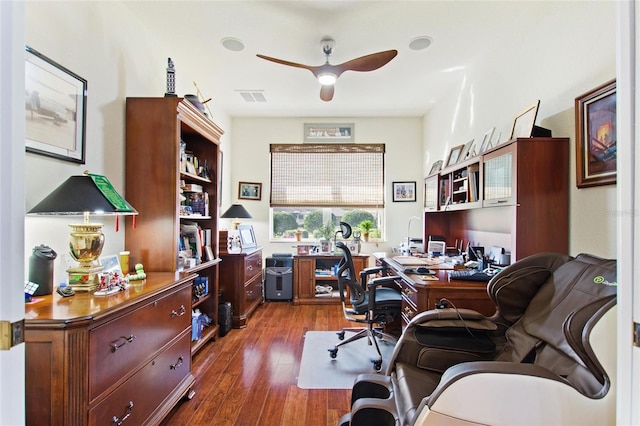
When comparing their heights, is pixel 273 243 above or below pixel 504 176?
below

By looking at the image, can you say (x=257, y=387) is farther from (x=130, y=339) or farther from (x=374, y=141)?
(x=374, y=141)

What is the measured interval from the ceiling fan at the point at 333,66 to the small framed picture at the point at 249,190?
2277 millimetres

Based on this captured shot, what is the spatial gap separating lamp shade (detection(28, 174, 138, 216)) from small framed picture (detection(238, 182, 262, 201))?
3.08m

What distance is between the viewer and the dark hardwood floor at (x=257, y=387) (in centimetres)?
186

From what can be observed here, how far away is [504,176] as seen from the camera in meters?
2.00

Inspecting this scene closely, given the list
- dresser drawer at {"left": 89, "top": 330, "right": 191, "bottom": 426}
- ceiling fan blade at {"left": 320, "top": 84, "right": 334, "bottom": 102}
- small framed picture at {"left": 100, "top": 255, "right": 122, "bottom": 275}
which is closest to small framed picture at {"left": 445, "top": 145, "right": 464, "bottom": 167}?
ceiling fan blade at {"left": 320, "top": 84, "right": 334, "bottom": 102}

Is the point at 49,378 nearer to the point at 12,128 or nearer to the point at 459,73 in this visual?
the point at 12,128

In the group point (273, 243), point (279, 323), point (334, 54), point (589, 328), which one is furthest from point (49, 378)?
point (273, 243)

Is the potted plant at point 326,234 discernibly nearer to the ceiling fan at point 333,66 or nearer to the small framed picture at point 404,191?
the small framed picture at point 404,191

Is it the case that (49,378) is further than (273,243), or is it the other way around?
(273,243)

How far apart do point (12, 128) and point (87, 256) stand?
3.60ft

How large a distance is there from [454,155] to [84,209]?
11.3 ft

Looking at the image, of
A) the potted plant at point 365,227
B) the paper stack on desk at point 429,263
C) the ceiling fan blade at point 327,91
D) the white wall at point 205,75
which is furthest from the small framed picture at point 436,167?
the ceiling fan blade at point 327,91

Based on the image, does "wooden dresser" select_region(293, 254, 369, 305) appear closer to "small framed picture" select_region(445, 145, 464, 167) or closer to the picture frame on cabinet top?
"small framed picture" select_region(445, 145, 464, 167)
